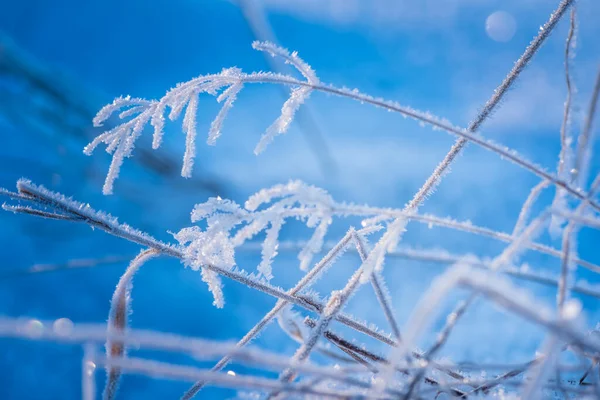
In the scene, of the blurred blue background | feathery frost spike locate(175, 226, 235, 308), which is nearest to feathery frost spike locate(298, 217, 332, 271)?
feathery frost spike locate(175, 226, 235, 308)

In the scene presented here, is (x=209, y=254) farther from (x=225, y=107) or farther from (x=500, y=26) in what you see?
(x=500, y=26)

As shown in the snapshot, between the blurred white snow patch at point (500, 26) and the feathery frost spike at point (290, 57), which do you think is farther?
the blurred white snow patch at point (500, 26)

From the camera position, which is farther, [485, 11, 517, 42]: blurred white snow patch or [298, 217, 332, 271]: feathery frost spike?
[485, 11, 517, 42]: blurred white snow patch

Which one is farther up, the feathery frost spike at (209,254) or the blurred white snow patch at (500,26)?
the blurred white snow patch at (500,26)

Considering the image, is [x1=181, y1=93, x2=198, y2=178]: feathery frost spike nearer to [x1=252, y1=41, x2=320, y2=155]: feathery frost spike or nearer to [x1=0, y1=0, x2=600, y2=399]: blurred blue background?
[x1=252, y1=41, x2=320, y2=155]: feathery frost spike

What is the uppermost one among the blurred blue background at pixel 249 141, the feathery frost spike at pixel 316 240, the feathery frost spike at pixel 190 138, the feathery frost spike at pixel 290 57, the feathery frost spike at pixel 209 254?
the blurred blue background at pixel 249 141

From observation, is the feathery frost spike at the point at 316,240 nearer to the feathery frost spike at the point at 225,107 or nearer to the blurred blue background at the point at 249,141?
the feathery frost spike at the point at 225,107

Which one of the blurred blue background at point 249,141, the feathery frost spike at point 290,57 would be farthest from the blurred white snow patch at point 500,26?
the feathery frost spike at point 290,57
